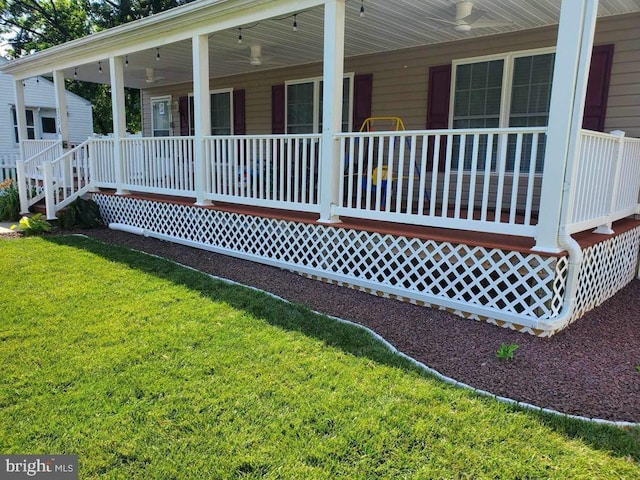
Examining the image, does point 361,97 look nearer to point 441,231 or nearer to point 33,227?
point 441,231

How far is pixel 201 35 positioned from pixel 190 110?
4818 millimetres

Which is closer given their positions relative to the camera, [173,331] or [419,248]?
[173,331]

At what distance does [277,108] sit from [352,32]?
2.77 m

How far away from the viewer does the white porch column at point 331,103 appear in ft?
15.7

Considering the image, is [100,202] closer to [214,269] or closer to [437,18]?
[214,269]

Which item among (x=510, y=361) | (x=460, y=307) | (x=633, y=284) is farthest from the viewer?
(x=633, y=284)

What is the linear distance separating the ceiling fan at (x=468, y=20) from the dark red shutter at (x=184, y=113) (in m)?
6.79

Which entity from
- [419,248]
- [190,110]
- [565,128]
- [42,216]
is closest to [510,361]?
[419,248]

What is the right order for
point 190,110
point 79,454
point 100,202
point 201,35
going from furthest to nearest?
point 190,110 → point 100,202 → point 201,35 → point 79,454

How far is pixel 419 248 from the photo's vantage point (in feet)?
14.8

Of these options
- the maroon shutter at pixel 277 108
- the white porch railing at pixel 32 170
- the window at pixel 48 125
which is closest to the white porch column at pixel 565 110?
the maroon shutter at pixel 277 108

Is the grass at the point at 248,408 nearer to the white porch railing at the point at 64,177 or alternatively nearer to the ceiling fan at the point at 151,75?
the white porch railing at the point at 64,177

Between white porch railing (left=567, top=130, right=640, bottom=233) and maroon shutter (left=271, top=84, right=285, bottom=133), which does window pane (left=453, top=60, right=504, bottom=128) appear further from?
maroon shutter (left=271, top=84, right=285, bottom=133)

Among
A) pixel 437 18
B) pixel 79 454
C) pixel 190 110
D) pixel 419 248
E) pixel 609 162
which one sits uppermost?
pixel 437 18
